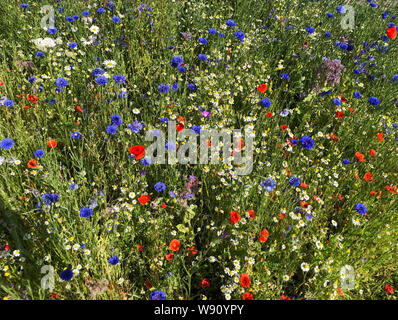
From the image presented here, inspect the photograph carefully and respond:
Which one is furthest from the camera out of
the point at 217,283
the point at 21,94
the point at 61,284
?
the point at 21,94

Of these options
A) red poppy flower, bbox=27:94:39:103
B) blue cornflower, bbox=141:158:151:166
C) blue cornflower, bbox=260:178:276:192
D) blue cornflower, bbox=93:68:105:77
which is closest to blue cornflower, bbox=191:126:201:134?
blue cornflower, bbox=141:158:151:166

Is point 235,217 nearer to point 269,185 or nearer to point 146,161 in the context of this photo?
point 269,185

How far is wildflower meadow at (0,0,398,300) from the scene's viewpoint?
1.93 m

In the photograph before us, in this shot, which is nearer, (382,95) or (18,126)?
(18,126)

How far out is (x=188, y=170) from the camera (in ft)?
8.51

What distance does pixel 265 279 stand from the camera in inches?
76.1

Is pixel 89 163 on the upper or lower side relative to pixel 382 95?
lower

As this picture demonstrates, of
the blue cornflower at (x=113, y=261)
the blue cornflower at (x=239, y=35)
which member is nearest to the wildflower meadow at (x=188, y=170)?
the blue cornflower at (x=113, y=261)

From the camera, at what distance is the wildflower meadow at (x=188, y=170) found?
6.35 feet

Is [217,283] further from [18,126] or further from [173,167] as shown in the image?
[18,126]

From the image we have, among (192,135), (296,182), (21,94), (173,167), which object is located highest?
(21,94)

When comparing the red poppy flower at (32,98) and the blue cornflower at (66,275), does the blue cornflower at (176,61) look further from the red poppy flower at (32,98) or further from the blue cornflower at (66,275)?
the blue cornflower at (66,275)
